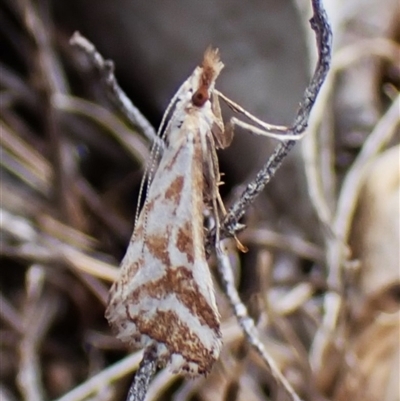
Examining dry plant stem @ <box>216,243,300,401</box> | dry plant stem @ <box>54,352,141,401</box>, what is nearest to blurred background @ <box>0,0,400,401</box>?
dry plant stem @ <box>54,352,141,401</box>

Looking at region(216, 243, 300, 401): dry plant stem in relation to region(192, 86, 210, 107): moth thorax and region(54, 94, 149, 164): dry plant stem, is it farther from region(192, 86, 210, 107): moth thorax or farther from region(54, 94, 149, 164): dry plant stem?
region(54, 94, 149, 164): dry plant stem

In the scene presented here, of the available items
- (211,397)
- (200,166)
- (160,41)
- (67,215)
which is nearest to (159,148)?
(200,166)

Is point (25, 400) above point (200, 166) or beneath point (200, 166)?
beneath

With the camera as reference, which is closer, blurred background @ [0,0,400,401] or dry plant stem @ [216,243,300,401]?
dry plant stem @ [216,243,300,401]

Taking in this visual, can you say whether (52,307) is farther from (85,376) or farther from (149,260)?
(149,260)

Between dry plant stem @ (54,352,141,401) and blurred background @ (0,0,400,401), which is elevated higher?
blurred background @ (0,0,400,401)

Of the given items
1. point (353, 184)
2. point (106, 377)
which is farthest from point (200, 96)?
point (353, 184)
